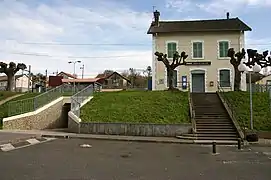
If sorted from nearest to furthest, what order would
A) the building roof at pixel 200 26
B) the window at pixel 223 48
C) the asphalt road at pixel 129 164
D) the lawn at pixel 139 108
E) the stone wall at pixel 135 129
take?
the asphalt road at pixel 129 164
the stone wall at pixel 135 129
the lawn at pixel 139 108
the window at pixel 223 48
the building roof at pixel 200 26

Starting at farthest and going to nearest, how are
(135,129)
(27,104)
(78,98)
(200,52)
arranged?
1. (200,52)
2. (78,98)
3. (27,104)
4. (135,129)

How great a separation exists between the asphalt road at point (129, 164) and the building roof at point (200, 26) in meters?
21.0

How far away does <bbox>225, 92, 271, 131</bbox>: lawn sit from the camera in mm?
21156

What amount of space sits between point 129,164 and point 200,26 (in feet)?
87.5

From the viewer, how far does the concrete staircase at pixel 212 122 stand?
63.2 feet

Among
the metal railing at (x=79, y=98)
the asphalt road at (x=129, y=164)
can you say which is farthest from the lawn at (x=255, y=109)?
the metal railing at (x=79, y=98)

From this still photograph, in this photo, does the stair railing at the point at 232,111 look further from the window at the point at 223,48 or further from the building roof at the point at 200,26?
the building roof at the point at 200,26

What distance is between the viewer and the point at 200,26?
35062mm

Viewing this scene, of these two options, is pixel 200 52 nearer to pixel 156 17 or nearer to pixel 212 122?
pixel 156 17

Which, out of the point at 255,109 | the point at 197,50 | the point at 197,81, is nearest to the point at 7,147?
the point at 255,109

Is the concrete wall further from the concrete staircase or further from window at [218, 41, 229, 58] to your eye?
window at [218, 41, 229, 58]

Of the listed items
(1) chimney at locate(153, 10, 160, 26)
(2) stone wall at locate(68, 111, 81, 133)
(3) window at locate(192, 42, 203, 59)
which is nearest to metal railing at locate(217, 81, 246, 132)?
(3) window at locate(192, 42, 203, 59)

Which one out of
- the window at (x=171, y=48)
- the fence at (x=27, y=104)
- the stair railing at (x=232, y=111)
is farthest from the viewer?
the window at (x=171, y=48)

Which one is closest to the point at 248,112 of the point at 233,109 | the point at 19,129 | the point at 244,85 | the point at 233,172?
the point at 233,109
